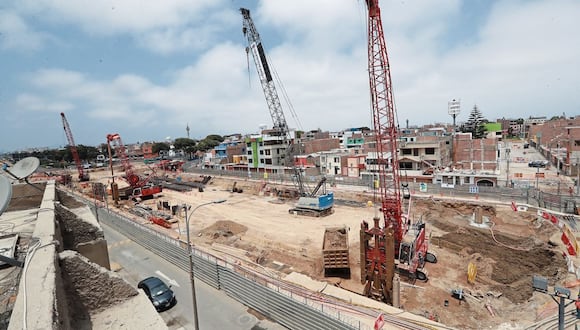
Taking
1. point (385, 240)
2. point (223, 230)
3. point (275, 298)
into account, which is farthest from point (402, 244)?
point (223, 230)

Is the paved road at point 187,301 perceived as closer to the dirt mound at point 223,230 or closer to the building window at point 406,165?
the dirt mound at point 223,230

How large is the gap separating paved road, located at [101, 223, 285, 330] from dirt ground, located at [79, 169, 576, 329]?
733 cm

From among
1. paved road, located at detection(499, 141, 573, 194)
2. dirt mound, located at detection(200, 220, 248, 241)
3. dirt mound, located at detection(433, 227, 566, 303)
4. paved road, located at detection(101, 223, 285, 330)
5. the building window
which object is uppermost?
the building window

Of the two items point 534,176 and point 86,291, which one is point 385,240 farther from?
point 534,176

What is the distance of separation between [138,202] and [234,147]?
40707 millimetres

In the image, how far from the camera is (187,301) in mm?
16625

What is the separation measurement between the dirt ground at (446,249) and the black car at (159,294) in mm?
10354

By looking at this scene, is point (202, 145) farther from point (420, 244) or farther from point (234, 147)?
point (420, 244)

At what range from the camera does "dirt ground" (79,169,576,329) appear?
19953 millimetres

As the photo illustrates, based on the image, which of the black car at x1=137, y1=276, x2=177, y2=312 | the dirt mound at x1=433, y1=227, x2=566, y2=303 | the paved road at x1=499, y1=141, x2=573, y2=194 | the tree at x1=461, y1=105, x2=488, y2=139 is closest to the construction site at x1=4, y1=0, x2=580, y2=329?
the dirt mound at x1=433, y1=227, x2=566, y2=303

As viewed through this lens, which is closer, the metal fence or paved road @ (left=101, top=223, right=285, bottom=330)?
the metal fence

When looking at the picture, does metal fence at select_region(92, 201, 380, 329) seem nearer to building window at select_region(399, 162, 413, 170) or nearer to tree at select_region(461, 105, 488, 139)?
building window at select_region(399, 162, 413, 170)

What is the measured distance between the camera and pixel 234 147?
94.2 metres

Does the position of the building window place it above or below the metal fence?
above
